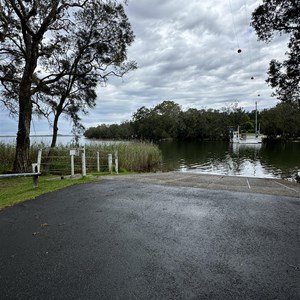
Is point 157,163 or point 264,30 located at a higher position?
point 264,30

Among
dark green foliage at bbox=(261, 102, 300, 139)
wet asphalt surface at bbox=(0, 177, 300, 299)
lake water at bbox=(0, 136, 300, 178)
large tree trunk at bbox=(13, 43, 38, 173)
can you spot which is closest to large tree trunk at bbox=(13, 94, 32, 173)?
large tree trunk at bbox=(13, 43, 38, 173)

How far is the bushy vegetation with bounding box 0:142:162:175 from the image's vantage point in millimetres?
13633

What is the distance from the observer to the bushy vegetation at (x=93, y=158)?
1363cm

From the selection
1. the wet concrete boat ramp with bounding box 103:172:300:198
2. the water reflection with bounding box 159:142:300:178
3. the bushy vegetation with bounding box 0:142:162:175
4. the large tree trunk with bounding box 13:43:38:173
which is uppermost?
the large tree trunk with bounding box 13:43:38:173

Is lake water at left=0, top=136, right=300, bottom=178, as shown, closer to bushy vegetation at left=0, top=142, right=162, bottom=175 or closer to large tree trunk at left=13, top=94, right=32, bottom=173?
bushy vegetation at left=0, top=142, right=162, bottom=175

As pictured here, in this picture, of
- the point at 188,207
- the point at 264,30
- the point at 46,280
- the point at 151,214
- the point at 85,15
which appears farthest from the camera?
the point at 85,15

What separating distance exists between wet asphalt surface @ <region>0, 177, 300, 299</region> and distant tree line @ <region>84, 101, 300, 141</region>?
65826 mm

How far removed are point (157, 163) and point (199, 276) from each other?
680 inches

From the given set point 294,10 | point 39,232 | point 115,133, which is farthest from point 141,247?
point 115,133

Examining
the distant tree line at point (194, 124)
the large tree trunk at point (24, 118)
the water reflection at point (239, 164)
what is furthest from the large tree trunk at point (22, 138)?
the distant tree line at point (194, 124)

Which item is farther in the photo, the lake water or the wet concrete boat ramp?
the lake water

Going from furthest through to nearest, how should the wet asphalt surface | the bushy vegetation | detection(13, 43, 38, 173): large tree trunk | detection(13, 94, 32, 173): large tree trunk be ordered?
1. the bushy vegetation
2. detection(13, 94, 32, 173): large tree trunk
3. detection(13, 43, 38, 173): large tree trunk
4. the wet asphalt surface

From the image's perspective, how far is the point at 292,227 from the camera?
405cm

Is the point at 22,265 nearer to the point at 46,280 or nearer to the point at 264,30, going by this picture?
the point at 46,280
